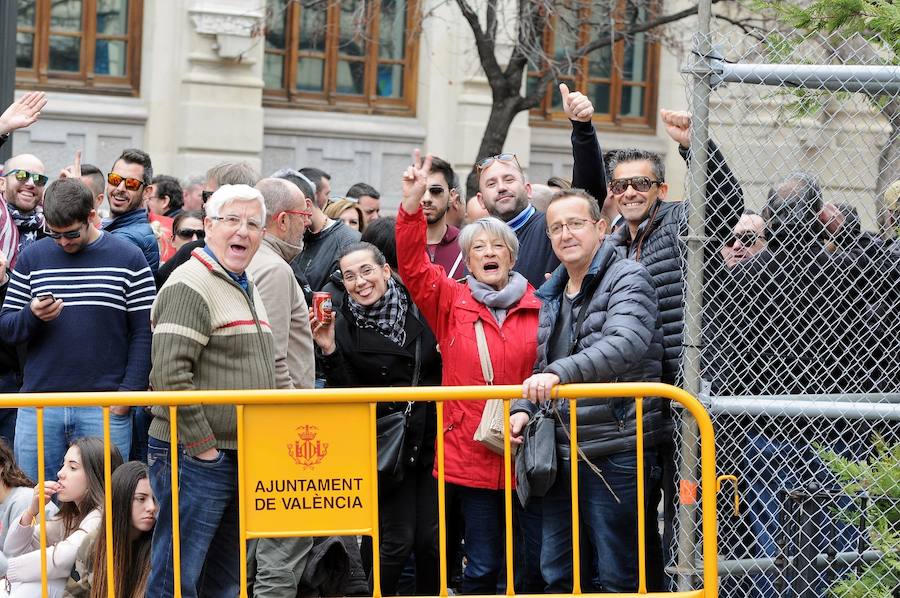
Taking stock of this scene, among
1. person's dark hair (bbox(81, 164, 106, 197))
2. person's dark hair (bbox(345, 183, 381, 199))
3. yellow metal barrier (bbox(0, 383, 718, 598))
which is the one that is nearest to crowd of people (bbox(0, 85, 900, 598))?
yellow metal barrier (bbox(0, 383, 718, 598))

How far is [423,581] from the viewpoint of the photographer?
6.32m

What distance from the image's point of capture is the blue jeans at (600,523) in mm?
5426

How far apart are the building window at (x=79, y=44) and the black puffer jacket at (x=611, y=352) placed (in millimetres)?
10562

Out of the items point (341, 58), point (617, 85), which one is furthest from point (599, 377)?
point (617, 85)

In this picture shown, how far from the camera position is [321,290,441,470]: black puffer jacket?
6168 millimetres

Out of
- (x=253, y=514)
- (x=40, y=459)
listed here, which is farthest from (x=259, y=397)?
(x=40, y=459)

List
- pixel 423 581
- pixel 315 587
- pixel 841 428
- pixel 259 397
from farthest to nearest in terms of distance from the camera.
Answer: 1. pixel 423 581
2. pixel 315 587
3. pixel 841 428
4. pixel 259 397

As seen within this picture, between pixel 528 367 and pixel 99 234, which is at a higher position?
pixel 99 234

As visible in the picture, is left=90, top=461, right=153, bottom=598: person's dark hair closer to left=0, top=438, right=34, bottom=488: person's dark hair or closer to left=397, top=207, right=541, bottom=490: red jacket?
left=0, top=438, right=34, bottom=488: person's dark hair

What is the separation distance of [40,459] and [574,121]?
2781 mm

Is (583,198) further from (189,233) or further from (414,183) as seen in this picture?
(189,233)

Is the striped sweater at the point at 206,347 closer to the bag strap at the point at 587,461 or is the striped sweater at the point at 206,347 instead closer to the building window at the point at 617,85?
the bag strap at the point at 587,461

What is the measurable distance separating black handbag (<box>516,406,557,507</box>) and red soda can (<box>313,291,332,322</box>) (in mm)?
1269

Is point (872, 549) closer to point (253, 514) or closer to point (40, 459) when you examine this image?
point (253, 514)
